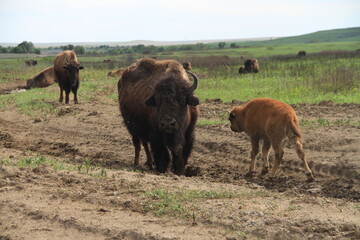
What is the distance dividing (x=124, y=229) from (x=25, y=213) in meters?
1.52

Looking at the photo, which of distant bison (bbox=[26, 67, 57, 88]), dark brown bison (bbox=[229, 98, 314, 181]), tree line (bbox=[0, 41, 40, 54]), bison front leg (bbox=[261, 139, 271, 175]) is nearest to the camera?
dark brown bison (bbox=[229, 98, 314, 181])

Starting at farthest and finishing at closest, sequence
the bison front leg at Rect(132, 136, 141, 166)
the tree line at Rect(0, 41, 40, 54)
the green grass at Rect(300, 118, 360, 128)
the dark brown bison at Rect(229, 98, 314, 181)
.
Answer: the tree line at Rect(0, 41, 40, 54), the green grass at Rect(300, 118, 360, 128), the bison front leg at Rect(132, 136, 141, 166), the dark brown bison at Rect(229, 98, 314, 181)

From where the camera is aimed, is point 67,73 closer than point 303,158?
No

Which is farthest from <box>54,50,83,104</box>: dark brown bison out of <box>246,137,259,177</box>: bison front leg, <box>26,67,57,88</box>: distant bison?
<box>246,137,259,177</box>: bison front leg

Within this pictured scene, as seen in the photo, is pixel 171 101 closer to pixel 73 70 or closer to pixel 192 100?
pixel 192 100

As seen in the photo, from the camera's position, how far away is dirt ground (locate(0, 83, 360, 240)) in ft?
20.2

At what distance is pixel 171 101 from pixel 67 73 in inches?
533

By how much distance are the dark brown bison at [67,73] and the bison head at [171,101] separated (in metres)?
12.3

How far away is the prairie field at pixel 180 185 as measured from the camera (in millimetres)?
6246

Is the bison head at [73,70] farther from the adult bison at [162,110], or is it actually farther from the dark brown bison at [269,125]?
the dark brown bison at [269,125]

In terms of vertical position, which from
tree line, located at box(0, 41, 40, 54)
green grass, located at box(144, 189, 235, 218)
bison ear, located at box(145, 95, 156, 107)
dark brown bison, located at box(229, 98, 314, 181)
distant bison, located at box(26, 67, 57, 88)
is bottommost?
tree line, located at box(0, 41, 40, 54)

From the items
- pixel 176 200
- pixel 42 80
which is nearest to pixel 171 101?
pixel 176 200

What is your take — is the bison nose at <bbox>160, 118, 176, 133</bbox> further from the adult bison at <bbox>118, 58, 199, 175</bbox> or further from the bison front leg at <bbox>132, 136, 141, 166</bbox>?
the bison front leg at <bbox>132, 136, 141, 166</bbox>

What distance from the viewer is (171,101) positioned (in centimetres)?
962
